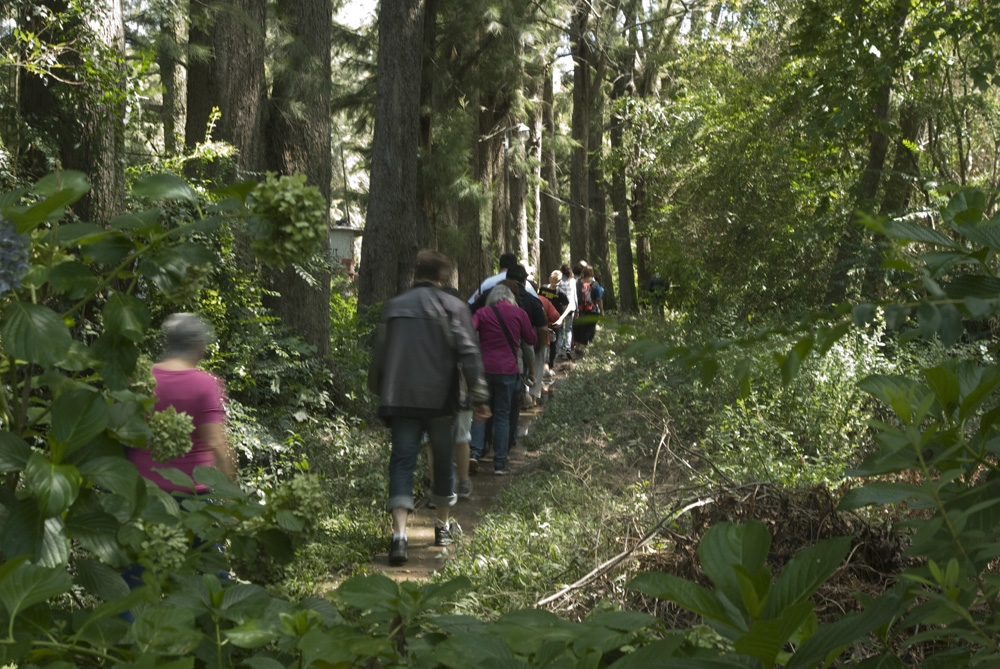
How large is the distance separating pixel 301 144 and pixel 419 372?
19.6ft

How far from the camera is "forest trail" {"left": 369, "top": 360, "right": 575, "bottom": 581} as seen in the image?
7.18 meters

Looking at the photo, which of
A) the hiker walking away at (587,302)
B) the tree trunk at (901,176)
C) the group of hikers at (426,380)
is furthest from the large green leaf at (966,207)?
the hiker walking away at (587,302)

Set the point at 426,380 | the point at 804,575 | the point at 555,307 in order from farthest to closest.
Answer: the point at 555,307 → the point at 426,380 → the point at 804,575

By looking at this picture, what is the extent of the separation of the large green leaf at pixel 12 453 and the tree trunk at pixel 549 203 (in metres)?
29.2

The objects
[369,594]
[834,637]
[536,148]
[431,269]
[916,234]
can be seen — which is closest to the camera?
[834,637]

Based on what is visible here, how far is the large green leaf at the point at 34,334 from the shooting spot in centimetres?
198

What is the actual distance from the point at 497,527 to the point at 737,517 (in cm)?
244

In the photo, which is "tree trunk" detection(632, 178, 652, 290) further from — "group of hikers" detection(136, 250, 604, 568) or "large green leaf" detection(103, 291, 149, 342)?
"large green leaf" detection(103, 291, 149, 342)

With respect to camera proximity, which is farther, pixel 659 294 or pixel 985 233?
pixel 659 294

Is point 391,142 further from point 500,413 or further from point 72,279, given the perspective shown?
point 72,279

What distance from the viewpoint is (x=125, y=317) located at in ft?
6.95

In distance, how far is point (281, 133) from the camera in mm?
12078

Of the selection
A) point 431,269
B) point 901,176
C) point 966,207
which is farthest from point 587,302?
point 966,207

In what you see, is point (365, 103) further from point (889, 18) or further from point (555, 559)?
point (555, 559)
